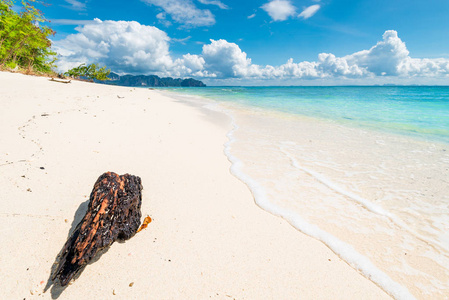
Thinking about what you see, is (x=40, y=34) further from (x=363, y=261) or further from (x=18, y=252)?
(x=363, y=261)

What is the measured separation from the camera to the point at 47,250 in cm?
190

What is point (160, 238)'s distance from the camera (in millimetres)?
2260

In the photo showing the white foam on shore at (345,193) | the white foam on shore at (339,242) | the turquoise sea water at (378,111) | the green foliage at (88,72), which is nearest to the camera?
the white foam on shore at (339,242)

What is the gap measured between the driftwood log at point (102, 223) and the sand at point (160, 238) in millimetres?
178

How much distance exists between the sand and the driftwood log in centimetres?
18

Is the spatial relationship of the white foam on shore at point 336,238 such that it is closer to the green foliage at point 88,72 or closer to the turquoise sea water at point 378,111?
the turquoise sea water at point 378,111

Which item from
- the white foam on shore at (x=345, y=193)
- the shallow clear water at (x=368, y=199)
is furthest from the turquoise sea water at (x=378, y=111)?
the white foam on shore at (x=345, y=193)

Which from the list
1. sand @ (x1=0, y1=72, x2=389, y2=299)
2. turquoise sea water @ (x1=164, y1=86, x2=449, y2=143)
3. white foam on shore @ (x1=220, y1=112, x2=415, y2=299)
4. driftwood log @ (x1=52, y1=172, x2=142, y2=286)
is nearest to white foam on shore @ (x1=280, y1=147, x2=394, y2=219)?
white foam on shore @ (x1=220, y1=112, x2=415, y2=299)

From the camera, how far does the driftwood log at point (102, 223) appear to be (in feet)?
5.32

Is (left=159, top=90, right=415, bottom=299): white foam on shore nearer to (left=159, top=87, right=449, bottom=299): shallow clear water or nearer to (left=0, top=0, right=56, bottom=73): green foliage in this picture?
(left=159, top=87, right=449, bottom=299): shallow clear water

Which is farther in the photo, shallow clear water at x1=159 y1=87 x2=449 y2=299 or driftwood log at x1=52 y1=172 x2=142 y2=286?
shallow clear water at x1=159 y1=87 x2=449 y2=299

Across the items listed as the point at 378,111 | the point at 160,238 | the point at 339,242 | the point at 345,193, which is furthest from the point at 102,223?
the point at 378,111

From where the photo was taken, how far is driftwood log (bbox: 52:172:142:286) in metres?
1.62

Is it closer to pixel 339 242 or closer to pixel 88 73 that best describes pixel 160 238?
pixel 339 242
